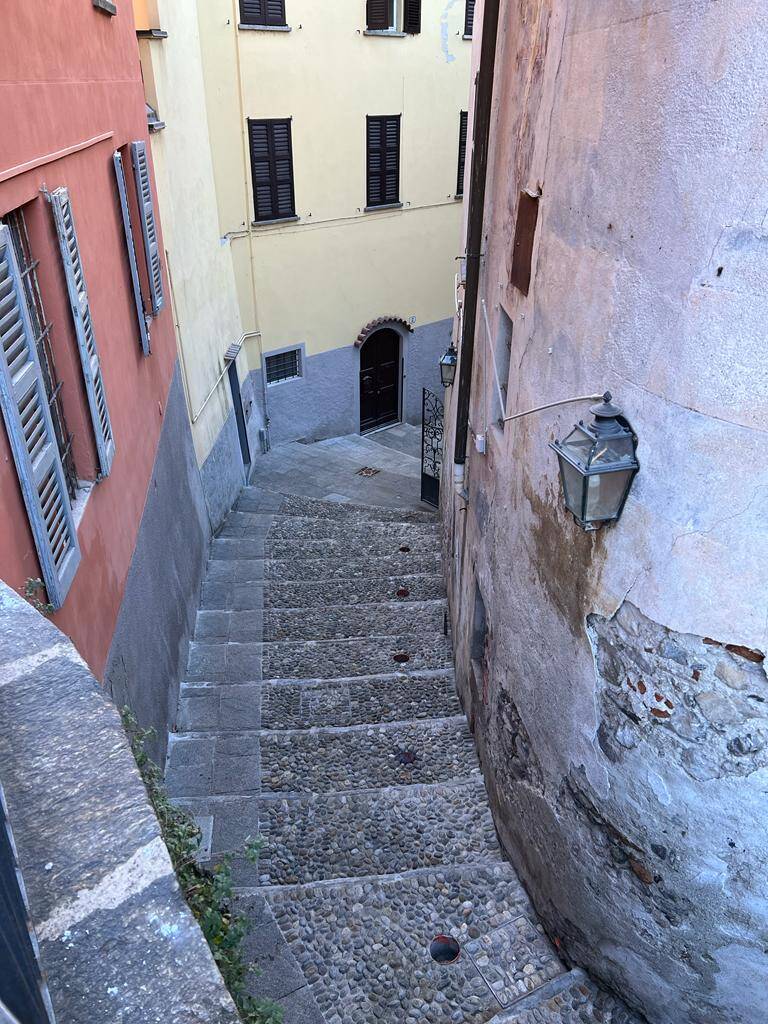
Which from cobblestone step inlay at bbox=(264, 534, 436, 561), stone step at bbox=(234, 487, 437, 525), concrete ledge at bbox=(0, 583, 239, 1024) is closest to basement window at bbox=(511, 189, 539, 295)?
concrete ledge at bbox=(0, 583, 239, 1024)

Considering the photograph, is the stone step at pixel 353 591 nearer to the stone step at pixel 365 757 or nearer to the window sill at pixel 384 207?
the stone step at pixel 365 757

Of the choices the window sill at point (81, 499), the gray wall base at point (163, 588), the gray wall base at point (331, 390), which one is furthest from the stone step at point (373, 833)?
the gray wall base at point (331, 390)

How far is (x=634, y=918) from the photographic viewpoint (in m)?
4.84

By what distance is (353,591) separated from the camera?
1016cm

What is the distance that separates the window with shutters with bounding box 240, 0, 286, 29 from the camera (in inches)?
546

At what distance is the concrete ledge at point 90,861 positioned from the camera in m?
1.61

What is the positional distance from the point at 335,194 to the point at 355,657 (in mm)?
11243

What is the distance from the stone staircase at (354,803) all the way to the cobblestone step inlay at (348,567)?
0.04m

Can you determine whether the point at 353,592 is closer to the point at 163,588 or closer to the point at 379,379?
the point at 163,588

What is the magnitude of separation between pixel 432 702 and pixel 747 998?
409 centimetres

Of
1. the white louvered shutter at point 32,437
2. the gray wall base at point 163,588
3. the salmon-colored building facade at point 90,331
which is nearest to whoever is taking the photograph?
the white louvered shutter at point 32,437

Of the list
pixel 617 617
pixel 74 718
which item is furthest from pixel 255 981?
pixel 74 718

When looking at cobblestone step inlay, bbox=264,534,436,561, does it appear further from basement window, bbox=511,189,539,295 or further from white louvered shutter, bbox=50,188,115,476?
basement window, bbox=511,189,539,295

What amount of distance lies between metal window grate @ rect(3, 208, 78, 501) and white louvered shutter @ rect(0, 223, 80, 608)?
0.52m
